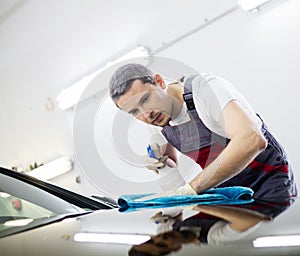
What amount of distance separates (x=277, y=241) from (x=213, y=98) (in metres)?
0.87

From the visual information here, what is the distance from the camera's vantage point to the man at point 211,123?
1.21m

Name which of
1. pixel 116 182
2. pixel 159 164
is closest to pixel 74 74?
pixel 116 182

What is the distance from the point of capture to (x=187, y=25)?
2654mm

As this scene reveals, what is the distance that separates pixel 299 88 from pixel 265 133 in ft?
2.41

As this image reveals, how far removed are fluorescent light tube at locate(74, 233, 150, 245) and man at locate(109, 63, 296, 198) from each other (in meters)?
0.54

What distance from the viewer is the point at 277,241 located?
0.47 meters

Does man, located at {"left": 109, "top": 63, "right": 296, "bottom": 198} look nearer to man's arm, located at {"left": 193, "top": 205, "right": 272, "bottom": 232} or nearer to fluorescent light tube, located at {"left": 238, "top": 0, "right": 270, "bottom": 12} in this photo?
man's arm, located at {"left": 193, "top": 205, "right": 272, "bottom": 232}

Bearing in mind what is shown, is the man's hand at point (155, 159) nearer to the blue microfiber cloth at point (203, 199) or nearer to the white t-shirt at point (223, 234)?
the blue microfiber cloth at point (203, 199)

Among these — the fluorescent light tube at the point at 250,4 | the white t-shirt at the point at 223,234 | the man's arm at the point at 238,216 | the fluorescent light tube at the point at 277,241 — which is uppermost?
the fluorescent light tube at the point at 250,4

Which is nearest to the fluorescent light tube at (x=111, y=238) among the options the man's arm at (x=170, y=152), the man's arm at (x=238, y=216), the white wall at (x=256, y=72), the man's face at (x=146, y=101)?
the man's arm at (x=238, y=216)

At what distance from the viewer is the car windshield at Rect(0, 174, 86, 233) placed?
1140 mm

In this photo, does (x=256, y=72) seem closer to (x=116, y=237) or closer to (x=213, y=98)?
(x=213, y=98)

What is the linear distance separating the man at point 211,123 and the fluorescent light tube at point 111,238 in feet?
1.77

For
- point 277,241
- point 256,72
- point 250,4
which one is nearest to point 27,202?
point 277,241
